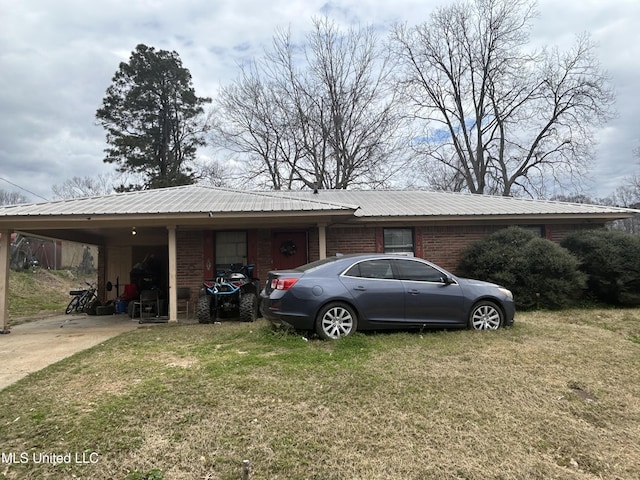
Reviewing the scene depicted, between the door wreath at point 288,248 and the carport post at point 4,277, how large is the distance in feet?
20.8

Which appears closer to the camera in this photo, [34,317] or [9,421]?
[9,421]

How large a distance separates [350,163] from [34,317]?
17.5 metres

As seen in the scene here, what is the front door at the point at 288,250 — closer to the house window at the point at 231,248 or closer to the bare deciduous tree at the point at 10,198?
the house window at the point at 231,248

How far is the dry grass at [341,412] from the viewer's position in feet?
8.60

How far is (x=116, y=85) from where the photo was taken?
1085 inches

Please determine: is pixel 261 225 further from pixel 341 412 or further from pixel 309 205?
pixel 341 412

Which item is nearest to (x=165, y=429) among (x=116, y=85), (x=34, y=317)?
(x=34, y=317)

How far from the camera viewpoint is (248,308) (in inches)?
326

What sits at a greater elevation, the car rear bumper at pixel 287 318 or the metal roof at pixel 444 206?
the metal roof at pixel 444 206

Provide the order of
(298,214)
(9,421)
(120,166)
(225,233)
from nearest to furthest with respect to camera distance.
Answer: (9,421), (298,214), (225,233), (120,166)

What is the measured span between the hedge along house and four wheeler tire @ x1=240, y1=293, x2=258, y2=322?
1.72 metres

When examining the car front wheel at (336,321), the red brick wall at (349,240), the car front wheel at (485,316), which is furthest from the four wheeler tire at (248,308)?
the car front wheel at (485,316)

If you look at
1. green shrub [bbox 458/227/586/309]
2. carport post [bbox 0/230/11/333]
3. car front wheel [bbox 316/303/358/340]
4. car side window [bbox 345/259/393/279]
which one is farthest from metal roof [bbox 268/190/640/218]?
carport post [bbox 0/230/11/333]

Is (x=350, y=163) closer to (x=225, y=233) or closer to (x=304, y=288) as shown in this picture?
(x=225, y=233)
